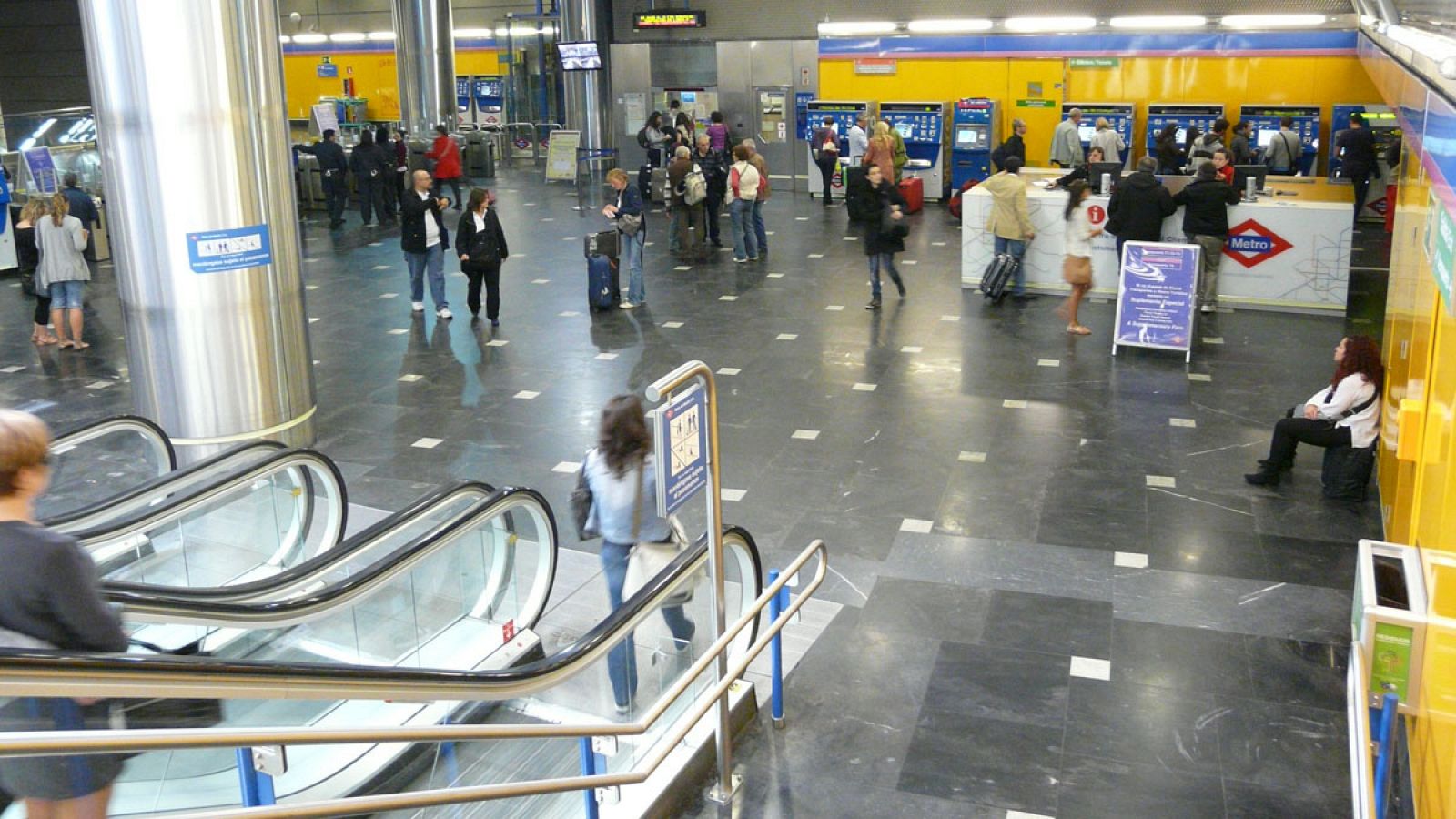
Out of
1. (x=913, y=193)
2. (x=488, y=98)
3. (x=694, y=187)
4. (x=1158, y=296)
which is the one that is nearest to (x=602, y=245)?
(x=694, y=187)

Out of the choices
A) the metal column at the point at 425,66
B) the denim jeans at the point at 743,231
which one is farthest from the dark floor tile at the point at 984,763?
the metal column at the point at 425,66

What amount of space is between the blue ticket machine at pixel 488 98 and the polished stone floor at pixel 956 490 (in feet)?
49.0

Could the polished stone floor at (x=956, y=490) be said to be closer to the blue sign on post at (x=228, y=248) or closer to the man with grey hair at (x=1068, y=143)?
the blue sign on post at (x=228, y=248)

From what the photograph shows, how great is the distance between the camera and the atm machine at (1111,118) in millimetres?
20062

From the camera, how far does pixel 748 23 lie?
25.2 m

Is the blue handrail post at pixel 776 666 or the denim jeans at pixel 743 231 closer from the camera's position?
the blue handrail post at pixel 776 666

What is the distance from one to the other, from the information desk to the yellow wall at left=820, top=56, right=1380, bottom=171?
6.50 metres

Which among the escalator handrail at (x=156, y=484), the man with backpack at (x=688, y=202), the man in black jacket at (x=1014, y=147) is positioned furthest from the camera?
the man in black jacket at (x=1014, y=147)

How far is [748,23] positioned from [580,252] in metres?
10.7

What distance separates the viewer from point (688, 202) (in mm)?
15555

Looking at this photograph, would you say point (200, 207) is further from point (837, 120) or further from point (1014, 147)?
point (837, 120)

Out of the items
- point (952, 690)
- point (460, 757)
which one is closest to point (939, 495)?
point (952, 690)

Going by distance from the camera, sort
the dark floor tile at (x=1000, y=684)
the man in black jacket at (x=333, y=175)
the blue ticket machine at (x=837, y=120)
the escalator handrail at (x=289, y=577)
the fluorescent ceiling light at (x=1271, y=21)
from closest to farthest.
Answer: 1. the escalator handrail at (x=289, y=577)
2. the dark floor tile at (x=1000, y=684)
3. the man in black jacket at (x=333, y=175)
4. the fluorescent ceiling light at (x=1271, y=21)
5. the blue ticket machine at (x=837, y=120)

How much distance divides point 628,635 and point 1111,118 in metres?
17.8
